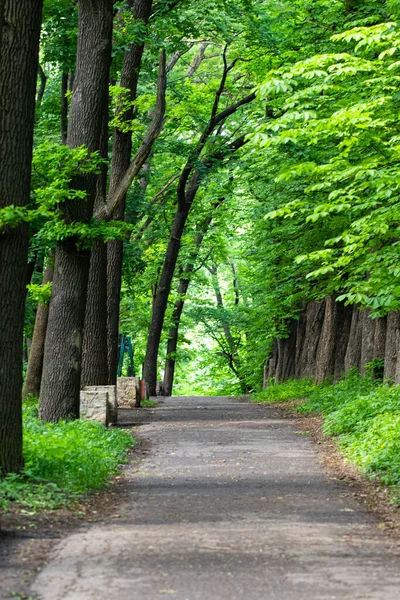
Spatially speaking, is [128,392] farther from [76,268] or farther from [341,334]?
[76,268]

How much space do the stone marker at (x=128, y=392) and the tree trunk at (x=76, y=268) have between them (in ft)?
39.0

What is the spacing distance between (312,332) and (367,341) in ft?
28.9

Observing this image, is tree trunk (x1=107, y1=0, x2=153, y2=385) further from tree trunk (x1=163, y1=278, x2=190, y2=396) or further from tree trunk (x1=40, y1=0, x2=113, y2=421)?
tree trunk (x1=163, y1=278, x2=190, y2=396)

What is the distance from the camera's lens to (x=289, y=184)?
22.7m

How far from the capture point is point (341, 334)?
26641 mm

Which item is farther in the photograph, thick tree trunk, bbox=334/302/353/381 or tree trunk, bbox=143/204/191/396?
tree trunk, bbox=143/204/191/396

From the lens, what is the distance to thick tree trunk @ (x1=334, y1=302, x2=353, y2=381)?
2642 cm

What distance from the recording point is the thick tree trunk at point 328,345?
86.4ft

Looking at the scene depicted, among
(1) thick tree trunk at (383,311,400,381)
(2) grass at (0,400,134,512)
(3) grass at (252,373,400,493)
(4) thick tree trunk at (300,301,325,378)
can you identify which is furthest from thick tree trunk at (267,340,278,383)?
(2) grass at (0,400,134,512)

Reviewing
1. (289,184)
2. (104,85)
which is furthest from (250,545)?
(289,184)

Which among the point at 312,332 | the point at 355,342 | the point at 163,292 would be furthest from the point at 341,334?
the point at 163,292

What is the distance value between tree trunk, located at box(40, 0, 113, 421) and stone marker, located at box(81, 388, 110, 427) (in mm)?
2119

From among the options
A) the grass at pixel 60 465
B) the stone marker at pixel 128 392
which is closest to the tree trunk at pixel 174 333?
the stone marker at pixel 128 392

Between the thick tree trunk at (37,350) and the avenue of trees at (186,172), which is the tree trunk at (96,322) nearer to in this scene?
the avenue of trees at (186,172)
